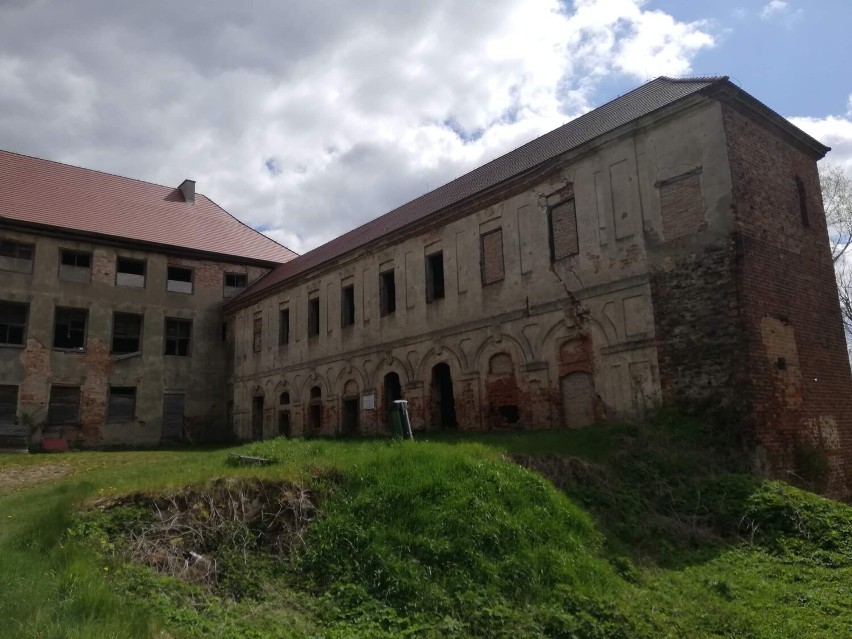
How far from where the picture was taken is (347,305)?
23.5 m

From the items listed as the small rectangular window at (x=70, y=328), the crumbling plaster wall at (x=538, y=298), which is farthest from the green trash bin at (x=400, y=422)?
the small rectangular window at (x=70, y=328)

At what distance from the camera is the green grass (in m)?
6.36

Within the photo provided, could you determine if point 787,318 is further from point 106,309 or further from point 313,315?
point 106,309

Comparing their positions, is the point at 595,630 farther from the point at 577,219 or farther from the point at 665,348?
the point at 577,219

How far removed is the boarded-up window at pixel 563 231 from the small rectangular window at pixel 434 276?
427 cm

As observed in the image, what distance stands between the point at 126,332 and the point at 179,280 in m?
3.22

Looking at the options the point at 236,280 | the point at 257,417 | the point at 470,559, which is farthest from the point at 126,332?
the point at 470,559

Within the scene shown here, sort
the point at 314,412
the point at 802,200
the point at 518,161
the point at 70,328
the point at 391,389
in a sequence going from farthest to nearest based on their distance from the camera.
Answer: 1. the point at 70,328
2. the point at 314,412
3. the point at 391,389
4. the point at 518,161
5. the point at 802,200

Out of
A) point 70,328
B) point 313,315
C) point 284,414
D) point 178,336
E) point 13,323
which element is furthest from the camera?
point 178,336

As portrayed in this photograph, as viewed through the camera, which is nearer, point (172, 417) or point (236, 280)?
point (172, 417)

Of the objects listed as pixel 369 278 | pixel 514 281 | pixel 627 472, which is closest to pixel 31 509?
pixel 627 472

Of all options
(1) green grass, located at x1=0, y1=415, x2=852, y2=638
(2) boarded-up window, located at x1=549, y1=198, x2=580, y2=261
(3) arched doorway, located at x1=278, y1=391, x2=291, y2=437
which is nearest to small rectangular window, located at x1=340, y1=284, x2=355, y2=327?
(3) arched doorway, located at x1=278, y1=391, x2=291, y2=437

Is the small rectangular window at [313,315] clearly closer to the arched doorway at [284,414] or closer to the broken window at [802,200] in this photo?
the arched doorway at [284,414]

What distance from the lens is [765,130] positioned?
14.4 meters
